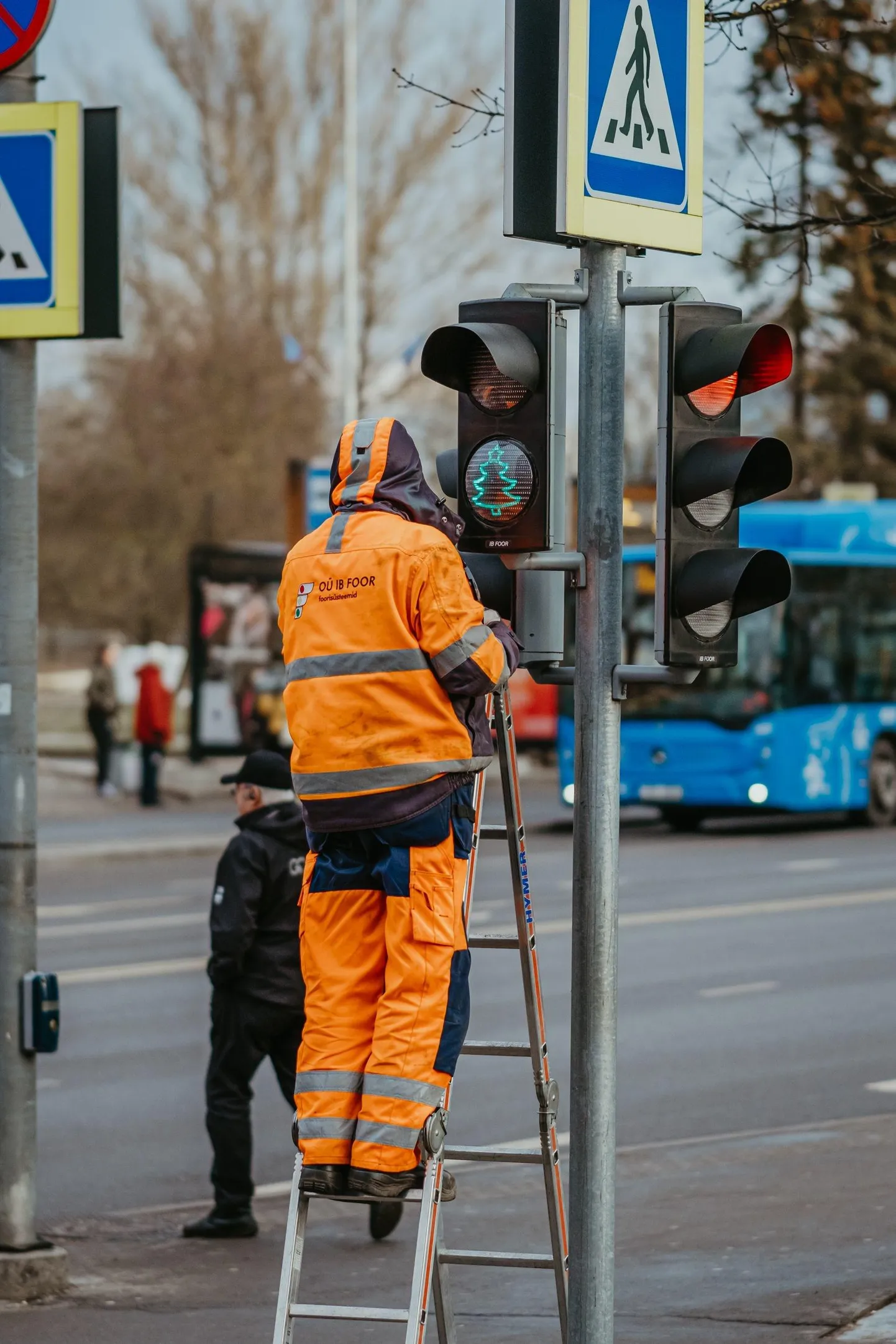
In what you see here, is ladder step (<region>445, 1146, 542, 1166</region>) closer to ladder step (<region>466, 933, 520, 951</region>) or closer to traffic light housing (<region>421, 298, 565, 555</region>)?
ladder step (<region>466, 933, 520, 951</region>)

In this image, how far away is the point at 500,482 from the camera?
4.65 m

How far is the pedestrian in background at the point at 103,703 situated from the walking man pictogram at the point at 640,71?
79.6 feet

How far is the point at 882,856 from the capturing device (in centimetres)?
2136

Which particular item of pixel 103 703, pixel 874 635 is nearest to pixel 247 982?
pixel 874 635

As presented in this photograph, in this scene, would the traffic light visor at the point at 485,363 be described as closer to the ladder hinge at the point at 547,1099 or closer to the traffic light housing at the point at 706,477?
the traffic light housing at the point at 706,477

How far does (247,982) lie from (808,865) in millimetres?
13440

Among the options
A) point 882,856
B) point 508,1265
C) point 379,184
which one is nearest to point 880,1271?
point 508,1265

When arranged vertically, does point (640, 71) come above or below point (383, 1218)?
above

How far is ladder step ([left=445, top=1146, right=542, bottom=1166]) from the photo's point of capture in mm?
4996

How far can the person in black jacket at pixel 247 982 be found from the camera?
300 inches

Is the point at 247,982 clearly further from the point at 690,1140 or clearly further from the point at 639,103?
the point at 639,103

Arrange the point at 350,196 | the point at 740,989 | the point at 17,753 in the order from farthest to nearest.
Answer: the point at 350,196, the point at 740,989, the point at 17,753

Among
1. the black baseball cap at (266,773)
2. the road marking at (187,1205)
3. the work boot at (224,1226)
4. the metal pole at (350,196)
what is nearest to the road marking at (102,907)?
the road marking at (187,1205)

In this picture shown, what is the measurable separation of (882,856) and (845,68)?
10871mm
